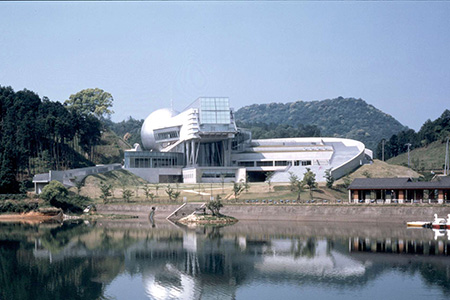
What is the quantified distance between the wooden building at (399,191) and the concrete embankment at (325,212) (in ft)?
8.88

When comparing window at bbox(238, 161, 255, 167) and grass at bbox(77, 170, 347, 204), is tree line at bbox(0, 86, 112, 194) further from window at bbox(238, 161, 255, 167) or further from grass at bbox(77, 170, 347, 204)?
window at bbox(238, 161, 255, 167)

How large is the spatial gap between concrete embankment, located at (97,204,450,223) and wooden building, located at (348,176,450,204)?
271 cm

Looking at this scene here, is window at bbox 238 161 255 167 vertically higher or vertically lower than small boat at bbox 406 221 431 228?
higher

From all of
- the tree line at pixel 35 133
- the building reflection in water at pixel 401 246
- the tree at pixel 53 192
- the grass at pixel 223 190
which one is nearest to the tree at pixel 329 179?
the grass at pixel 223 190

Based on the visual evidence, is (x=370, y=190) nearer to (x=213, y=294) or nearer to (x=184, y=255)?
(x=184, y=255)

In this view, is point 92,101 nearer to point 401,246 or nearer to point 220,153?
point 220,153

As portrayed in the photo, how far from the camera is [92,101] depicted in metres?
182

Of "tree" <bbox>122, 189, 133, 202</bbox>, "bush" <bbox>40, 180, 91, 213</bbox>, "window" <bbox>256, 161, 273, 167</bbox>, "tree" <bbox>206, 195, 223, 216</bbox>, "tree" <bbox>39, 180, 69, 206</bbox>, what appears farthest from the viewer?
"window" <bbox>256, 161, 273, 167</bbox>

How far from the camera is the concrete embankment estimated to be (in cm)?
7231

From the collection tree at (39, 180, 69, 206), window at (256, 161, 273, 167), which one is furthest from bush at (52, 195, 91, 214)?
window at (256, 161, 273, 167)

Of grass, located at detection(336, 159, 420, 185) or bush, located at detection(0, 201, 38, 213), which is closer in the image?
bush, located at detection(0, 201, 38, 213)

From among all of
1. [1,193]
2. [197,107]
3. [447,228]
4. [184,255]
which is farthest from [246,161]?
[184,255]

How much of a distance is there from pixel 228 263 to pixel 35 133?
71.7m

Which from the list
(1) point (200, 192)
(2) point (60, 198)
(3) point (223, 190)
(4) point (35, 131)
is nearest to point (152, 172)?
(4) point (35, 131)
